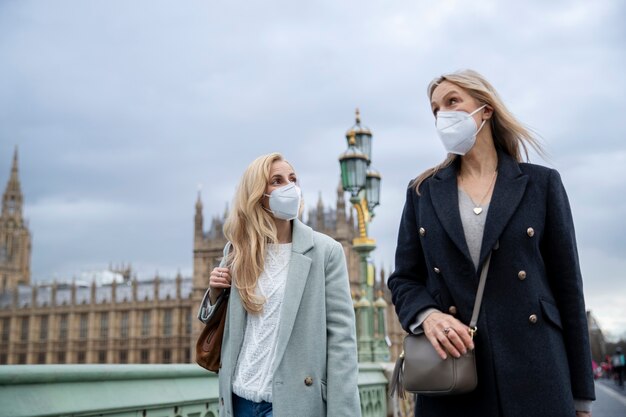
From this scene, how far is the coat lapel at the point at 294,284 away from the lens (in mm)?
2180

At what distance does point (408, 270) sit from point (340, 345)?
438 millimetres

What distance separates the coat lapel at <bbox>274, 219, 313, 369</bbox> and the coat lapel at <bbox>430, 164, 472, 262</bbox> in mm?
587

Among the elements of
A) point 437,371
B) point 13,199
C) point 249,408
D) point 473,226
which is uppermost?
point 13,199

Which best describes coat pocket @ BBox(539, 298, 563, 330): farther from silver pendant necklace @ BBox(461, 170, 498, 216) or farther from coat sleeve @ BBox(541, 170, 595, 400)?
silver pendant necklace @ BBox(461, 170, 498, 216)

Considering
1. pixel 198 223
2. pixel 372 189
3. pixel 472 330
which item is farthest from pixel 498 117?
pixel 198 223

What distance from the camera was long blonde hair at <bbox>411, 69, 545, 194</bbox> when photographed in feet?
6.53

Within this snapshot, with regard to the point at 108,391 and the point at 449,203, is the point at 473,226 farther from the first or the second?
the point at 108,391

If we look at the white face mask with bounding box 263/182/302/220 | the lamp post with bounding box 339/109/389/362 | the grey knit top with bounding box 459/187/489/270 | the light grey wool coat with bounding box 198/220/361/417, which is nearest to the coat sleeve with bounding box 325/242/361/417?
the light grey wool coat with bounding box 198/220/361/417

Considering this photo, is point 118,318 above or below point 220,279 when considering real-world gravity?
above

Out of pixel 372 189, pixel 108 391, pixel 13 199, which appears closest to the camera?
pixel 108 391

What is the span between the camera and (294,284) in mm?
2262

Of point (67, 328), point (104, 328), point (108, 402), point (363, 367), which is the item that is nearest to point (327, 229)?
point (104, 328)

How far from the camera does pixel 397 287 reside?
1995mm

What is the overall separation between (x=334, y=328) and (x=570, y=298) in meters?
0.86
